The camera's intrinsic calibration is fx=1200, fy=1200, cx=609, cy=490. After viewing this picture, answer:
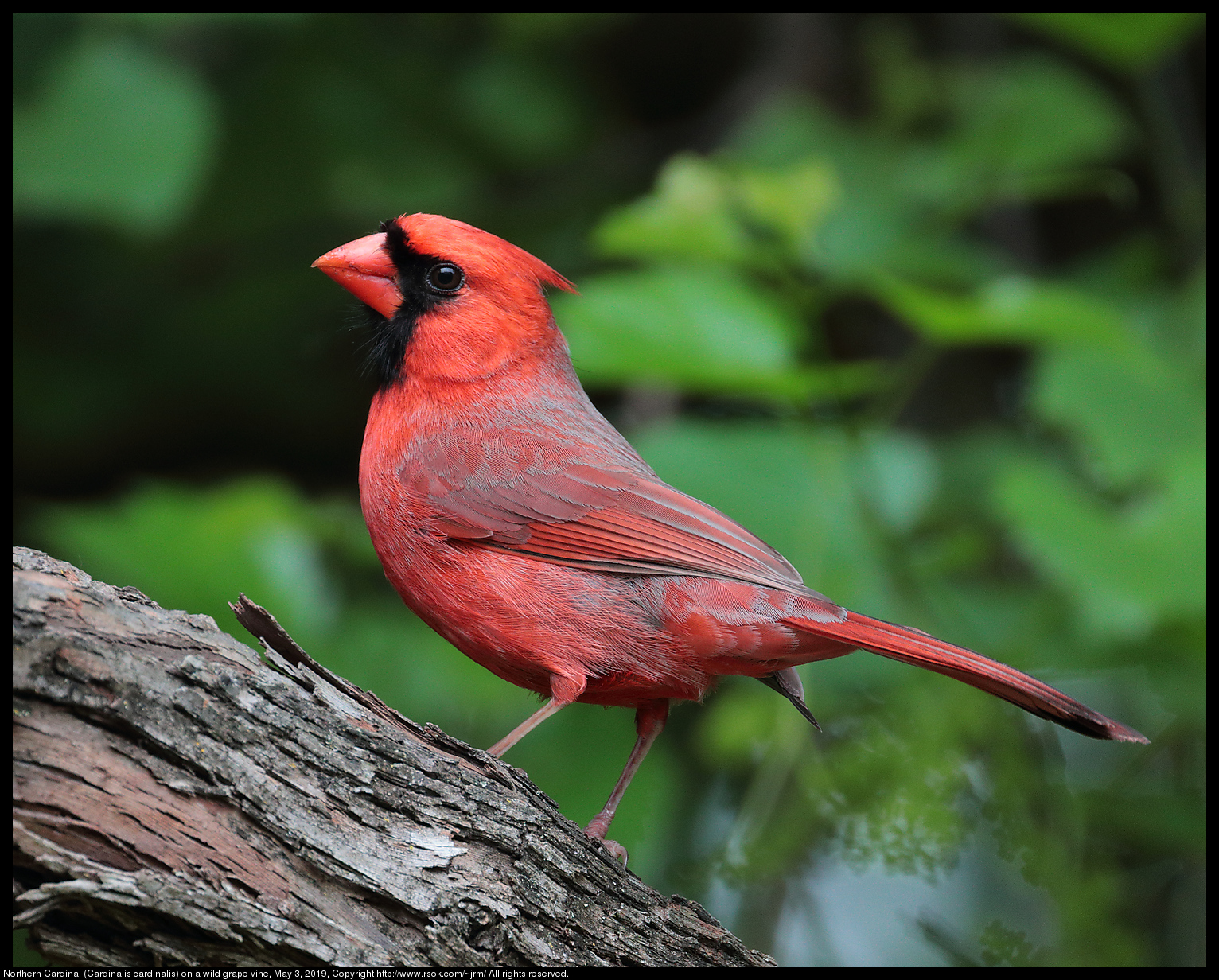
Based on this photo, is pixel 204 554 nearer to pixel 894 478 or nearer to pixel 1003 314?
pixel 894 478

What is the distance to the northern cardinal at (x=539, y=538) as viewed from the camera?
2521 millimetres

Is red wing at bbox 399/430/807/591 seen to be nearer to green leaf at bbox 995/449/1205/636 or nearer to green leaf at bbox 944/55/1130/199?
green leaf at bbox 995/449/1205/636

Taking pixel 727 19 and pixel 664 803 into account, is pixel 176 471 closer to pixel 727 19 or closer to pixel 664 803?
pixel 664 803

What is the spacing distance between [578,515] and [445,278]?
69 cm

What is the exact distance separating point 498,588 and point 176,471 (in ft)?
11.1

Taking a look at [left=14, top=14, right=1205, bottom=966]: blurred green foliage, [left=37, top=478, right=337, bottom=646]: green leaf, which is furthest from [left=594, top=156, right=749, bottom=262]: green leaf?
[left=37, top=478, right=337, bottom=646]: green leaf

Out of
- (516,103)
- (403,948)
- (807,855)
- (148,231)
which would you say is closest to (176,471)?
(148,231)

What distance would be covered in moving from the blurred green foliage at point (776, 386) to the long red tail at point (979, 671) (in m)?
1.04

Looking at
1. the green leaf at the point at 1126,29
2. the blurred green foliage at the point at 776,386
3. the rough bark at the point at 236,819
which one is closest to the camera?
the rough bark at the point at 236,819

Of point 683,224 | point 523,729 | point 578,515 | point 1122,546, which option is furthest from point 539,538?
point 1122,546

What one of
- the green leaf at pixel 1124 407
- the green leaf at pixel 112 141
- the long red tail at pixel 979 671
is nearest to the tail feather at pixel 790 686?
the long red tail at pixel 979 671

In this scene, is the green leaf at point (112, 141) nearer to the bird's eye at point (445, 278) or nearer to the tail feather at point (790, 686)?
the bird's eye at point (445, 278)

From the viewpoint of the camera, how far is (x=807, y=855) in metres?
3.92

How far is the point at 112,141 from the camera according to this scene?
4.14 metres
